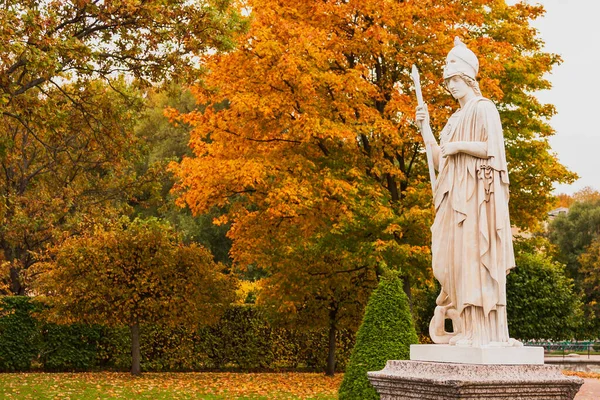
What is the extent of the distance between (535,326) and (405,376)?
28.8 meters

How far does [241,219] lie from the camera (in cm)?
1978

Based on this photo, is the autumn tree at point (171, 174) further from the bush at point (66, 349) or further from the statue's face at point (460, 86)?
the statue's face at point (460, 86)

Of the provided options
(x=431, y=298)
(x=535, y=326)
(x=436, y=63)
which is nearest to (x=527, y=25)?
(x=436, y=63)

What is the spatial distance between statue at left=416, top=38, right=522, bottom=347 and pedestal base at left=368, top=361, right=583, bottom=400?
310 millimetres

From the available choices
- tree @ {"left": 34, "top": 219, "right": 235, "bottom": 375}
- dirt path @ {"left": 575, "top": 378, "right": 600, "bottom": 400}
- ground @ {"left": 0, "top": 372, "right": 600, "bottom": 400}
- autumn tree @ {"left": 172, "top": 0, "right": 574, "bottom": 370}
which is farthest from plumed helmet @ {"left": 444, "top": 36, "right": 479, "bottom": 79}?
tree @ {"left": 34, "top": 219, "right": 235, "bottom": 375}

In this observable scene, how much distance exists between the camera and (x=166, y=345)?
2473 cm

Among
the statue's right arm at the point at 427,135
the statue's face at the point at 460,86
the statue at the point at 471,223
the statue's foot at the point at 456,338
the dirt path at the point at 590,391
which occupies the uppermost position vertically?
the statue's face at the point at 460,86

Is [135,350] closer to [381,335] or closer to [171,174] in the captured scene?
[381,335]

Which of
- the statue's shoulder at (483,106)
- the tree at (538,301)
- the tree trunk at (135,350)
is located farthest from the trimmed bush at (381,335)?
the tree at (538,301)

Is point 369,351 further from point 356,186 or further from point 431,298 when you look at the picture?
point 431,298

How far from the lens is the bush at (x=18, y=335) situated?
23.1 m

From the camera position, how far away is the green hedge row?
2341cm

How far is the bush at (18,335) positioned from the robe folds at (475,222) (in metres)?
19.2

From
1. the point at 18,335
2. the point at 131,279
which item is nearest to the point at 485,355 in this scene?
the point at 131,279
